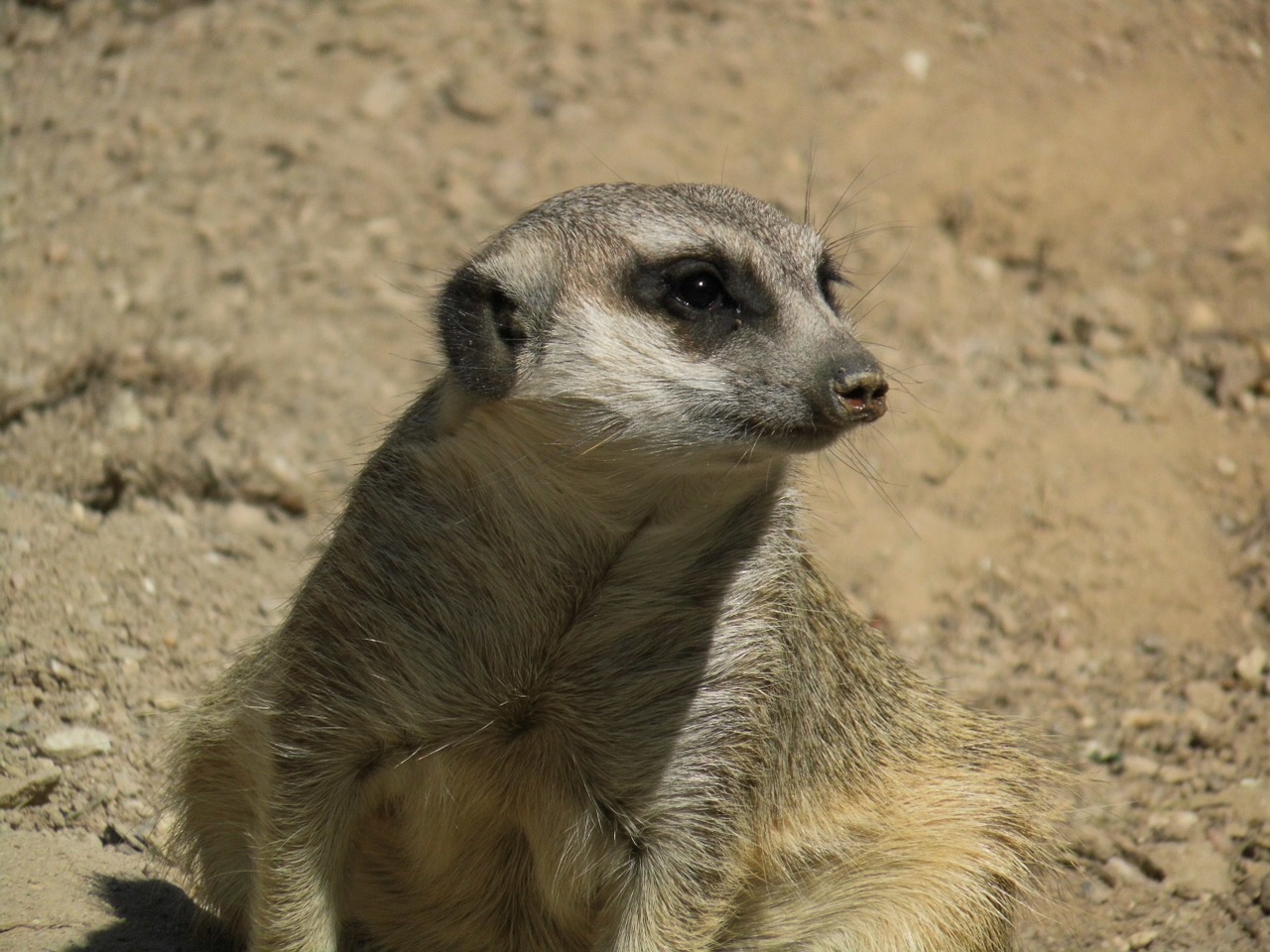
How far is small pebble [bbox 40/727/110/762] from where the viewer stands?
384 centimetres

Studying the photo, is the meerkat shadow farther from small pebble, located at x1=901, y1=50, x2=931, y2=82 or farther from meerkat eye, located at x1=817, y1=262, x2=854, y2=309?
small pebble, located at x1=901, y1=50, x2=931, y2=82

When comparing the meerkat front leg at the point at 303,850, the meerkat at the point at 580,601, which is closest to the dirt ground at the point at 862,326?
the meerkat front leg at the point at 303,850

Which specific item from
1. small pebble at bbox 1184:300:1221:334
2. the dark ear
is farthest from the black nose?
small pebble at bbox 1184:300:1221:334

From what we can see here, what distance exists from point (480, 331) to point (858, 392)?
2.80ft

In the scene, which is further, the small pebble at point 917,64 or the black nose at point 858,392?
the small pebble at point 917,64

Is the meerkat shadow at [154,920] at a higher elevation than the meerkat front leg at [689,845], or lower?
lower

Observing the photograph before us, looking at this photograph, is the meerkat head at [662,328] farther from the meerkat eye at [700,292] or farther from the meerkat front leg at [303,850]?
the meerkat front leg at [303,850]

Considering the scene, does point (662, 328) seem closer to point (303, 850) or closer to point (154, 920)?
point (303, 850)

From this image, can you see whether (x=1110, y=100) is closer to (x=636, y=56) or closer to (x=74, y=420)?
(x=636, y=56)

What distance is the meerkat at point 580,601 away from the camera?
286cm

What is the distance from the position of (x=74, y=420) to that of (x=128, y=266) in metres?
0.87

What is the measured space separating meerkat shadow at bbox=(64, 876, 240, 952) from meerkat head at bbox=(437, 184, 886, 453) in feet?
5.33

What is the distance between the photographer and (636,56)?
21.9 feet

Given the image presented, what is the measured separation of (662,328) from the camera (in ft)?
9.42
